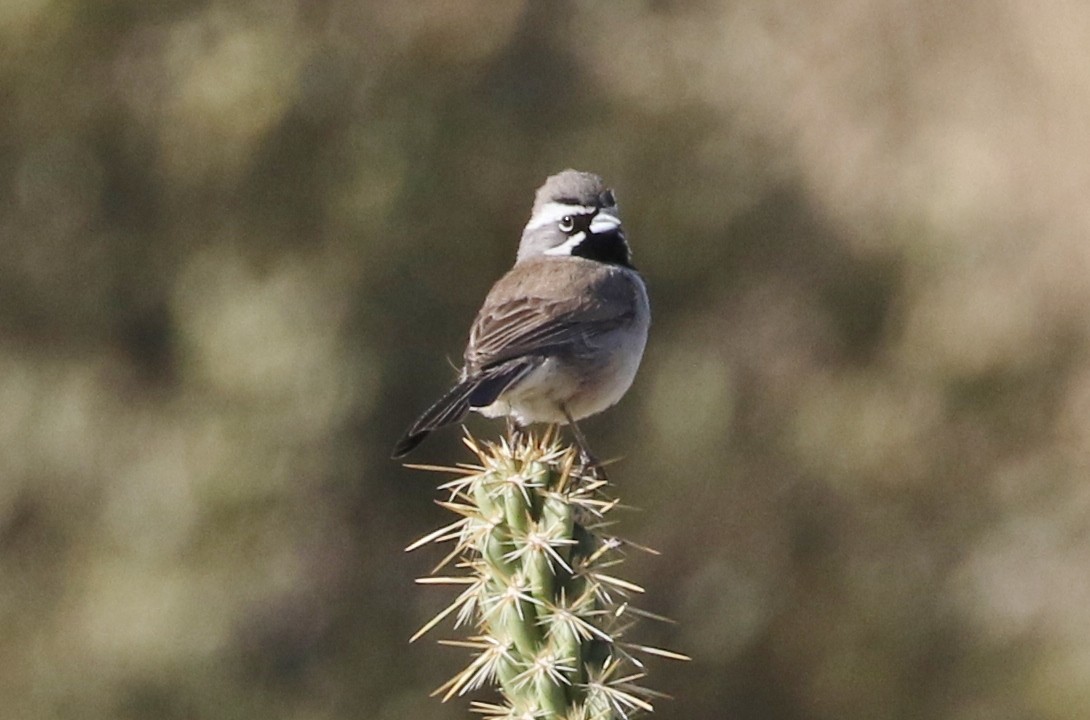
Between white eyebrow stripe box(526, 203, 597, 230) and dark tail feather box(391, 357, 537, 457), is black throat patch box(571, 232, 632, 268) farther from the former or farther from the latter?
dark tail feather box(391, 357, 537, 457)

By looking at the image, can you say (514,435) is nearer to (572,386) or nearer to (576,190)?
(572,386)

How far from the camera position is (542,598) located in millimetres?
3629

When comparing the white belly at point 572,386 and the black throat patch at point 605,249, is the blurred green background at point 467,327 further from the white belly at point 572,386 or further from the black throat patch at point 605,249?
the white belly at point 572,386

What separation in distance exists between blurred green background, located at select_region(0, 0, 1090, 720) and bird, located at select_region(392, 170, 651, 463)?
3.81 meters

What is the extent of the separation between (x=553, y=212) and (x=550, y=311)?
2.21 feet

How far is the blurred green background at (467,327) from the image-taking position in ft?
32.9

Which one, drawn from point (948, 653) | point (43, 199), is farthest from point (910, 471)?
point (43, 199)

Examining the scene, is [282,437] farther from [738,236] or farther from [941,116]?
[941,116]

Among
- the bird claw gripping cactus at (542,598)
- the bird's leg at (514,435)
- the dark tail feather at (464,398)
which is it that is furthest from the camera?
the dark tail feather at (464,398)

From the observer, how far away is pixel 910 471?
1088 centimetres

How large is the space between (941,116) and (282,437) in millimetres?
4617

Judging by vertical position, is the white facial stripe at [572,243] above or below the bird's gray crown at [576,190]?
below

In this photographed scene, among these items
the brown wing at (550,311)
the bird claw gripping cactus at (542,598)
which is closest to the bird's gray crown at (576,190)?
the brown wing at (550,311)

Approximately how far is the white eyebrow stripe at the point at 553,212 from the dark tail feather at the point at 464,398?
888 millimetres
